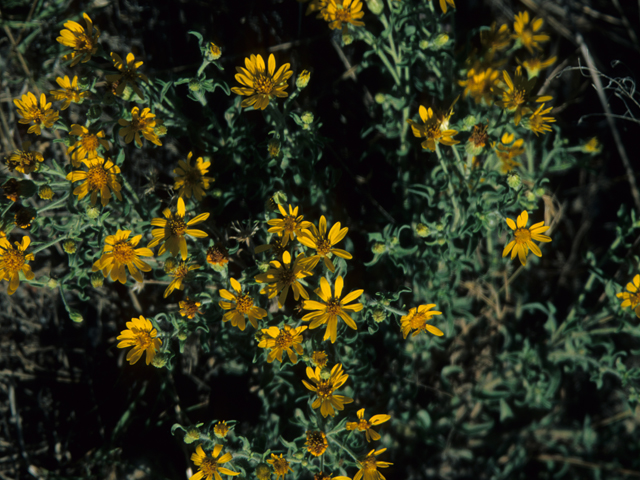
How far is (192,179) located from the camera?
3674 millimetres

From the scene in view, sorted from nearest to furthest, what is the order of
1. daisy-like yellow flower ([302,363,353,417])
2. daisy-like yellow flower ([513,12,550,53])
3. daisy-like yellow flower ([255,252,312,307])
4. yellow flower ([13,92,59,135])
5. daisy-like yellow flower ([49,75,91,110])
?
daisy-like yellow flower ([255,252,312,307])
daisy-like yellow flower ([302,363,353,417])
daisy-like yellow flower ([49,75,91,110])
yellow flower ([13,92,59,135])
daisy-like yellow flower ([513,12,550,53])

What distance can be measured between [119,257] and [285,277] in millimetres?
1237

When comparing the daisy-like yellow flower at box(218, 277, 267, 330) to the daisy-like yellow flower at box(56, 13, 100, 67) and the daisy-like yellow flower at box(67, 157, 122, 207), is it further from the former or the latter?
the daisy-like yellow flower at box(56, 13, 100, 67)

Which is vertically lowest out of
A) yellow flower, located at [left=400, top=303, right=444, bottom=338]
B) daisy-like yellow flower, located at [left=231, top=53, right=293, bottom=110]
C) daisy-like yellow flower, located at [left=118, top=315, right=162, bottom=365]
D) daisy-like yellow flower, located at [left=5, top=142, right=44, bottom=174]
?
yellow flower, located at [left=400, top=303, right=444, bottom=338]

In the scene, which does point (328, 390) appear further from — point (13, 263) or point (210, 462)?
point (13, 263)

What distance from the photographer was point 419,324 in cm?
347

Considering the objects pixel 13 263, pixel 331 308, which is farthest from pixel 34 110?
pixel 331 308

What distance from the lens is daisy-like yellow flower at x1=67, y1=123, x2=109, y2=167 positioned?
3383mm

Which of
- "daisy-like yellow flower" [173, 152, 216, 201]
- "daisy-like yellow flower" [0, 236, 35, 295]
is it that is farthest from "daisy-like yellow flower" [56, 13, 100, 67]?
"daisy-like yellow flower" [0, 236, 35, 295]

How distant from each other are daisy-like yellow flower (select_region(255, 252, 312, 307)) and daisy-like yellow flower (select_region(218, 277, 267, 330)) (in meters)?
0.16

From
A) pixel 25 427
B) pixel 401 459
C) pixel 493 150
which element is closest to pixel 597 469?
pixel 401 459

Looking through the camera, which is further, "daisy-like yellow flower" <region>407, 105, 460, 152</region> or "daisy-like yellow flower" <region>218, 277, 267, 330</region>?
"daisy-like yellow flower" <region>407, 105, 460, 152</region>

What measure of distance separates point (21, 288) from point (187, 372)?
200 cm

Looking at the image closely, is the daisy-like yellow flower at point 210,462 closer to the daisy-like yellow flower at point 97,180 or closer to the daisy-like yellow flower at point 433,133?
the daisy-like yellow flower at point 97,180
